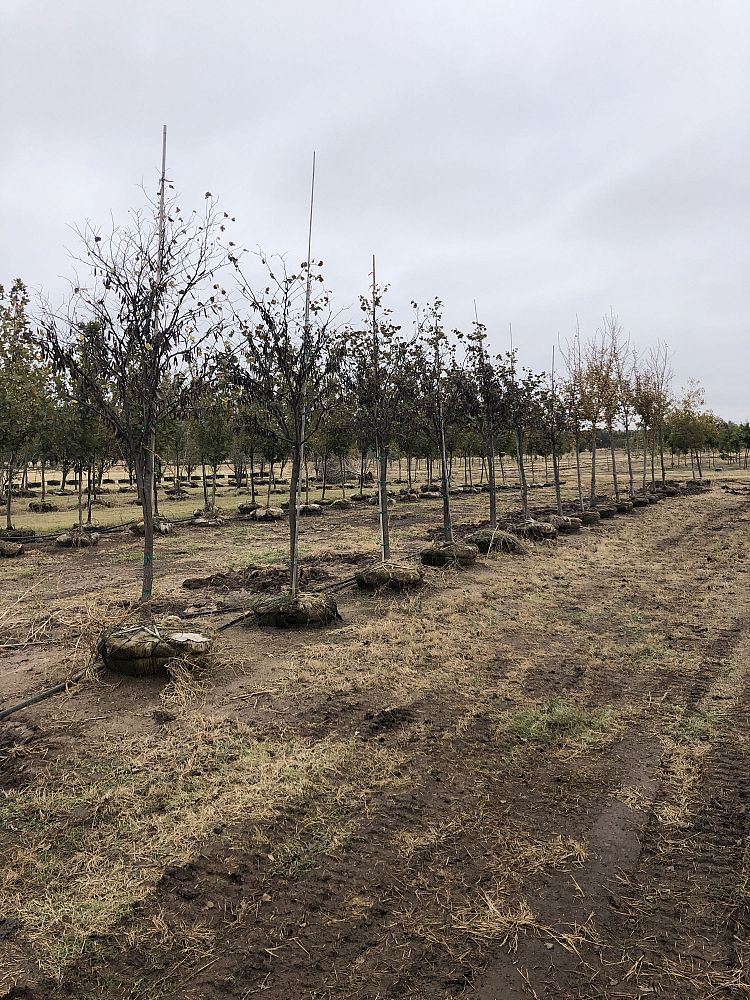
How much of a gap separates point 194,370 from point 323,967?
21.8 feet

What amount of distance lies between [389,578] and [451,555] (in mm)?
2550

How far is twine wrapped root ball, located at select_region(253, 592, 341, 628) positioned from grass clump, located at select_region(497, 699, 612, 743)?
3.72 metres

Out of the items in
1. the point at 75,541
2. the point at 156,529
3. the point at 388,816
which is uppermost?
the point at 156,529

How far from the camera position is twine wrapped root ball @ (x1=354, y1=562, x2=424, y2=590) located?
10.6 metres

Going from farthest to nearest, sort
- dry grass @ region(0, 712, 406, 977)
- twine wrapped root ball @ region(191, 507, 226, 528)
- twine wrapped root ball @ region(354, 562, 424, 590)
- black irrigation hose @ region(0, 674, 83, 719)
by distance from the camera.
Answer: twine wrapped root ball @ region(191, 507, 226, 528), twine wrapped root ball @ region(354, 562, 424, 590), black irrigation hose @ region(0, 674, 83, 719), dry grass @ region(0, 712, 406, 977)

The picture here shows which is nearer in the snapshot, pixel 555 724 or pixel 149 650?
pixel 555 724

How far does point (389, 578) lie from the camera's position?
10594mm

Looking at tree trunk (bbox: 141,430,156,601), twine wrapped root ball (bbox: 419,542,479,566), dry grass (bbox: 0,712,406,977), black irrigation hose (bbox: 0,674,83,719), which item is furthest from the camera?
twine wrapped root ball (bbox: 419,542,479,566)

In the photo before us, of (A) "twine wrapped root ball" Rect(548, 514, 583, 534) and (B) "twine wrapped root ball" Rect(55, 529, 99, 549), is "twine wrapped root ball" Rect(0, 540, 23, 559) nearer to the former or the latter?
(B) "twine wrapped root ball" Rect(55, 529, 99, 549)

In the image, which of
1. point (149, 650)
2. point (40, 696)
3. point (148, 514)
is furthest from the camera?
point (148, 514)

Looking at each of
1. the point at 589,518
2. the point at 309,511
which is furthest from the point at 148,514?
the point at 309,511

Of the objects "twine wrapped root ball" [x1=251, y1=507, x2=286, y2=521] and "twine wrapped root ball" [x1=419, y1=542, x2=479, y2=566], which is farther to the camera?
"twine wrapped root ball" [x1=251, y1=507, x2=286, y2=521]

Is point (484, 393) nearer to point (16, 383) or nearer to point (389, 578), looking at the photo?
point (389, 578)

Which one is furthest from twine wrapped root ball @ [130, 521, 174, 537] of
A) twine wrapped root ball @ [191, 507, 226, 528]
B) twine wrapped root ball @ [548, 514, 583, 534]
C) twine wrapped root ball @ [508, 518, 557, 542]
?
twine wrapped root ball @ [548, 514, 583, 534]
